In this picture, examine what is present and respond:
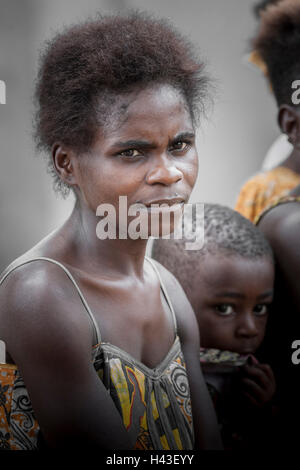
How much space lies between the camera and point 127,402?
106 centimetres

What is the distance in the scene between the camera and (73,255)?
1.12 meters

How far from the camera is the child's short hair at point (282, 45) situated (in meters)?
1.76

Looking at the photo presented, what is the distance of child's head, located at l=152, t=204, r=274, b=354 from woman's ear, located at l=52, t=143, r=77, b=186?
54 centimetres

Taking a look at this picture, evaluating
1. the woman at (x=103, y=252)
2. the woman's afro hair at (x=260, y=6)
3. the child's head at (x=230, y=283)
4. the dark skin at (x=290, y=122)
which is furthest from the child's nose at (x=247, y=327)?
the woman's afro hair at (x=260, y=6)

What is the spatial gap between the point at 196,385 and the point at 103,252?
0.38 m

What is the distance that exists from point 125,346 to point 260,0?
6.68 feet

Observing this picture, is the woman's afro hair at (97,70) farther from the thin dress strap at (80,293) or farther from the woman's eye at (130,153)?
the thin dress strap at (80,293)

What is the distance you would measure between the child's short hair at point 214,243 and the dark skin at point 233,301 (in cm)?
2

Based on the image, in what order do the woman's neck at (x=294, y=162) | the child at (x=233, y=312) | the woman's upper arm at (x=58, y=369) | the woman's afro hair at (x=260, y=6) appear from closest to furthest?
the woman's upper arm at (x=58, y=369) < the child at (x=233, y=312) < the woman's neck at (x=294, y=162) < the woman's afro hair at (x=260, y=6)

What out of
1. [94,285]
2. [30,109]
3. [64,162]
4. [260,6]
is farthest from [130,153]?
[260,6]

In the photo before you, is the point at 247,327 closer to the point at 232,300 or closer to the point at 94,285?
the point at 232,300

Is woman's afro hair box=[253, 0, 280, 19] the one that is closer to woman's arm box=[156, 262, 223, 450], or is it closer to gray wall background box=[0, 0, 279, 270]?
gray wall background box=[0, 0, 279, 270]

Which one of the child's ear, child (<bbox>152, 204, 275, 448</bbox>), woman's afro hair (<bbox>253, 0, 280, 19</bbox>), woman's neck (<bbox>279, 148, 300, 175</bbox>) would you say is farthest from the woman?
woman's afro hair (<bbox>253, 0, 280, 19</bbox>)
